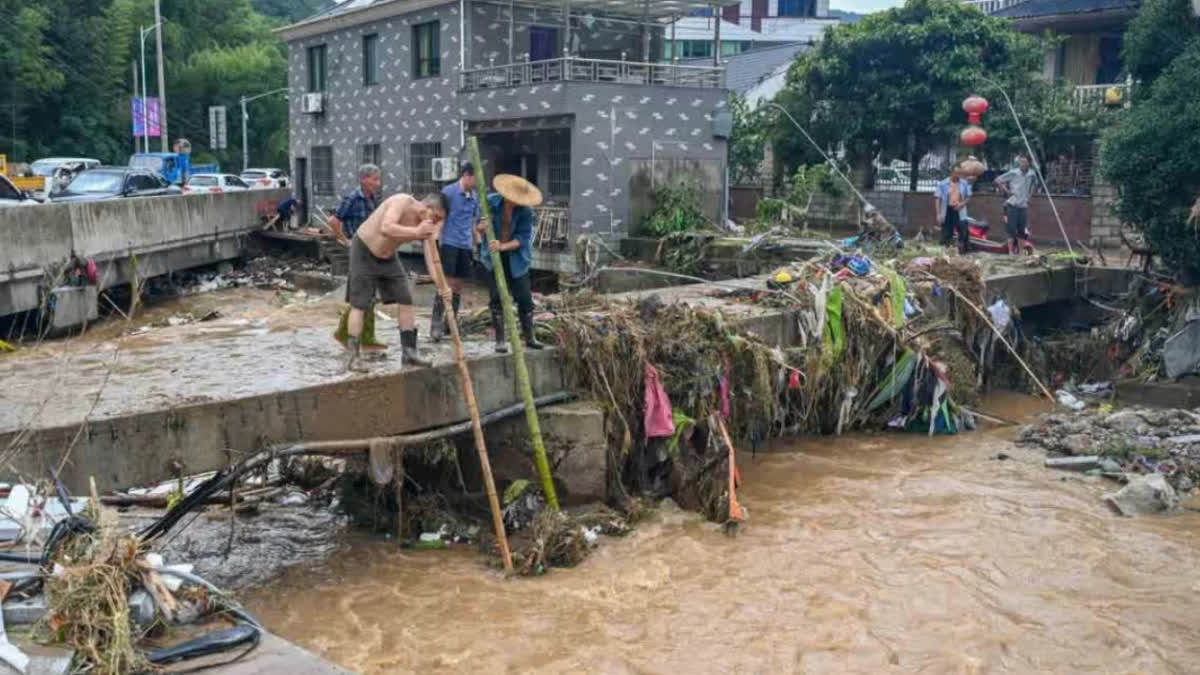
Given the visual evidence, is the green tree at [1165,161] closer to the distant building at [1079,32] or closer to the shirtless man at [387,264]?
the shirtless man at [387,264]

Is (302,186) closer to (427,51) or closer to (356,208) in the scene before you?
(427,51)

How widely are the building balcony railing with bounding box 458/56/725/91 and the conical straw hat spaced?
41.0 ft

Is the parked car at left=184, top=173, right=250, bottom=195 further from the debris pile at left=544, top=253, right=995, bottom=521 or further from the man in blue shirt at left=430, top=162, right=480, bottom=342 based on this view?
the man in blue shirt at left=430, top=162, right=480, bottom=342

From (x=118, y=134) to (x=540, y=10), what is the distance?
30.8 m

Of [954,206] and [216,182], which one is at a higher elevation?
[954,206]

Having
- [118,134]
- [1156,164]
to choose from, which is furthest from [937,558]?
[118,134]

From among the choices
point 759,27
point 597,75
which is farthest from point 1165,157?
point 759,27

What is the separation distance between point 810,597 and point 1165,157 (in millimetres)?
8454

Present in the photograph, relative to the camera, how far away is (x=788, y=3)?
5412 cm

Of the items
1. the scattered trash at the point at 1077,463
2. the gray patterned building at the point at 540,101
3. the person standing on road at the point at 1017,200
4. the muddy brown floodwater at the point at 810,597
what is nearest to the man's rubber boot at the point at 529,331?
the muddy brown floodwater at the point at 810,597

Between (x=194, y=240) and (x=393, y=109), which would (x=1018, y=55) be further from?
(x=194, y=240)

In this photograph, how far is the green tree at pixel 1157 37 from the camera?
13953 millimetres

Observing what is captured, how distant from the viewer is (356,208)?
9805 millimetres

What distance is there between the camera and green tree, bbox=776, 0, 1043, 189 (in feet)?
71.8
